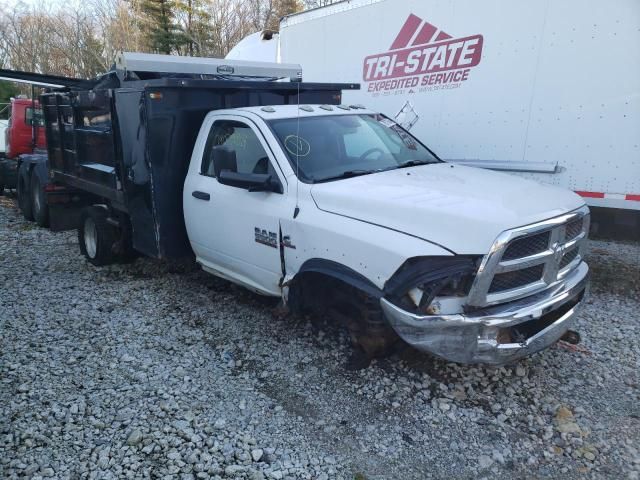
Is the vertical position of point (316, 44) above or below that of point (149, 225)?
above

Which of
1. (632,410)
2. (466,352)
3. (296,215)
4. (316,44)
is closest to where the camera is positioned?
(466,352)

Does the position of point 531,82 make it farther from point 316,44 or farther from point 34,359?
point 34,359

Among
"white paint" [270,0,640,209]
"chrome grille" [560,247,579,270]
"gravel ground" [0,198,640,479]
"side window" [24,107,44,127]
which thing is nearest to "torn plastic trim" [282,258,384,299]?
"gravel ground" [0,198,640,479]

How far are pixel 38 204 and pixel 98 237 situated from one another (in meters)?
3.33

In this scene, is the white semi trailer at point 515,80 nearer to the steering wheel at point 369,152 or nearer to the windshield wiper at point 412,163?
the windshield wiper at point 412,163

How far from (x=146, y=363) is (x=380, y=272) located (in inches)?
82.5

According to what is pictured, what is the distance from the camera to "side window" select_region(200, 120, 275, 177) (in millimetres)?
4250

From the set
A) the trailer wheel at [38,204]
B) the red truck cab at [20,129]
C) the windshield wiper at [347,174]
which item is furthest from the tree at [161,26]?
the windshield wiper at [347,174]

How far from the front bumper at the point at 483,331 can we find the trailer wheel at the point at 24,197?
837 centimetres

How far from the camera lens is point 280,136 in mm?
4367

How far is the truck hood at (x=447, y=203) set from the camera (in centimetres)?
317

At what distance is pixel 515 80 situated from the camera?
20.5ft

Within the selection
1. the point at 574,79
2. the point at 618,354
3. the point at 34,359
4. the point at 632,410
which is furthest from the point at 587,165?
the point at 34,359

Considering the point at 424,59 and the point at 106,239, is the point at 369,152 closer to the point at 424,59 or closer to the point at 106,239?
the point at 424,59
